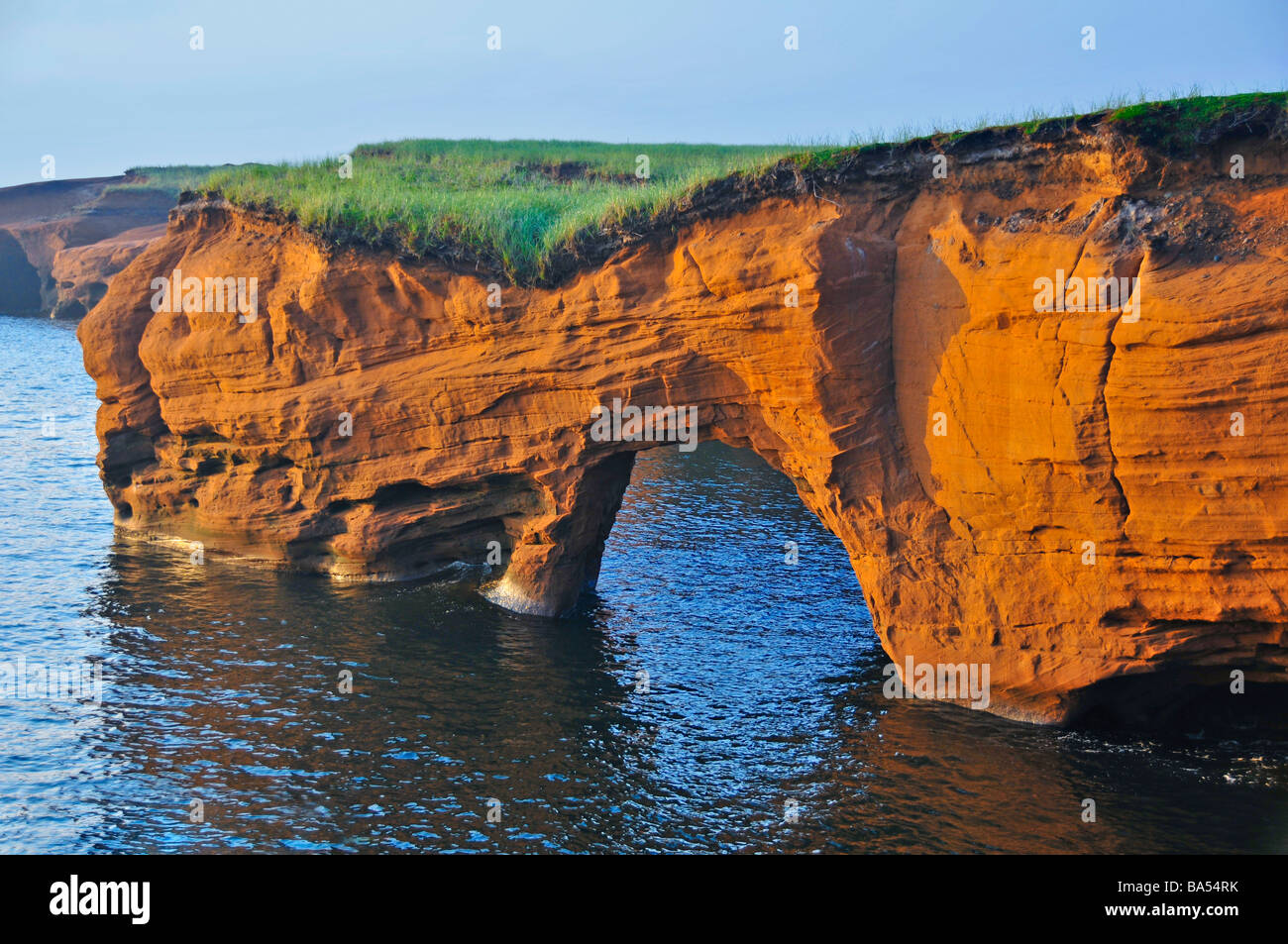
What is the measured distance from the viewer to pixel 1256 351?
38.7 ft

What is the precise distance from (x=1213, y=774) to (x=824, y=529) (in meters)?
12.6

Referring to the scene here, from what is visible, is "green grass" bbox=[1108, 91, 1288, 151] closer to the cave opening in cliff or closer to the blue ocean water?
the blue ocean water

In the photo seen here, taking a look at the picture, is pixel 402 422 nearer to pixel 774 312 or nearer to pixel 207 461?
pixel 207 461

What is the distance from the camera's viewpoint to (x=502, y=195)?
20766mm

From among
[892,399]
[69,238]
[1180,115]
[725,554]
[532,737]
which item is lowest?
[532,737]

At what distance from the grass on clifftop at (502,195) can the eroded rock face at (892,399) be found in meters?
0.46

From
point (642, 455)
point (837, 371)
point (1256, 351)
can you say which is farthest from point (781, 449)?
point (642, 455)

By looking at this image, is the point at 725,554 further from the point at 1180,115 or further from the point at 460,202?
the point at 1180,115

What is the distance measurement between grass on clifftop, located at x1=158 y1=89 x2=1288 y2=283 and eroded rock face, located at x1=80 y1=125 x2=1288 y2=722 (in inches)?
18.1

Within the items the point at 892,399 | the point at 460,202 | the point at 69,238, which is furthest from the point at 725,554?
the point at 69,238

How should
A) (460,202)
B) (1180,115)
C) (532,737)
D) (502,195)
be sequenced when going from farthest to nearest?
1. (502,195)
2. (460,202)
3. (532,737)
4. (1180,115)

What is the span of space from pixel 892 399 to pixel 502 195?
9.63 meters

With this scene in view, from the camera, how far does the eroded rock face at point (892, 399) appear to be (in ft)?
41.1

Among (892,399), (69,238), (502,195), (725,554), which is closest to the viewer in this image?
(892,399)
